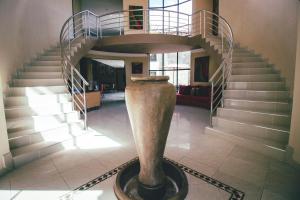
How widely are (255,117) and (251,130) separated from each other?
297 mm

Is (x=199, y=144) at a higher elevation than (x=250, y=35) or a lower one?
lower

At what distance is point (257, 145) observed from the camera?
2.70 meters

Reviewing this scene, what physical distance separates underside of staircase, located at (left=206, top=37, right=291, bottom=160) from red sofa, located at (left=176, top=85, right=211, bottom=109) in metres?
2.18

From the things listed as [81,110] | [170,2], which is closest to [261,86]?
[81,110]

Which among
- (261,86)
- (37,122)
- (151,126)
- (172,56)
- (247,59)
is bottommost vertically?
(37,122)

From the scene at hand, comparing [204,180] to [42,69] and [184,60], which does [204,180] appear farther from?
[184,60]

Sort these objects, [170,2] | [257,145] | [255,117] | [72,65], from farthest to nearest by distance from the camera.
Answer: [170,2], [72,65], [255,117], [257,145]

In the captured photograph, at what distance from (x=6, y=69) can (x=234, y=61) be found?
18.0 feet

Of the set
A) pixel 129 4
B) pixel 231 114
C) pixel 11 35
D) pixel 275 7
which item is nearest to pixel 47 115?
pixel 11 35

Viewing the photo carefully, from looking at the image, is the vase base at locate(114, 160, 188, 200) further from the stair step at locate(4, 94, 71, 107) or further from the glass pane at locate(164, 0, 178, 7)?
the glass pane at locate(164, 0, 178, 7)

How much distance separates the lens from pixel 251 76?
4.04 metres

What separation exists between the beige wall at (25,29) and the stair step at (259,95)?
185 inches

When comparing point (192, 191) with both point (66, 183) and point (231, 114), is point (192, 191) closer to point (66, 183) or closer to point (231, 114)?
point (66, 183)

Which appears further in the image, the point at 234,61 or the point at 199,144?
the point at 234,61
